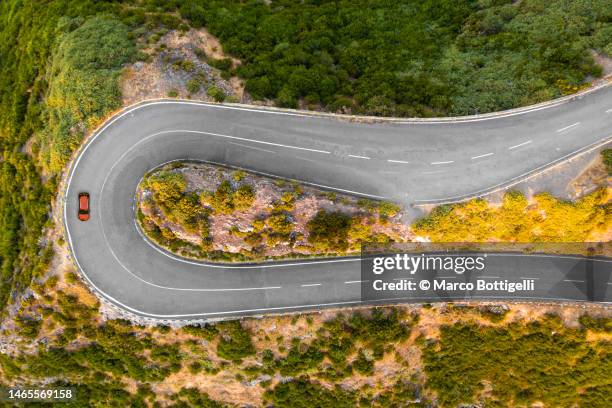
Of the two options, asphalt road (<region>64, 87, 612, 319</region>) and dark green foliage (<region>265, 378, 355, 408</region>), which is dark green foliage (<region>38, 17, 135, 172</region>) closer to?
asphalt road (<region>64, 87, 612, 319</region>)

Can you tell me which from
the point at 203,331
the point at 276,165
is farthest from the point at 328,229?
the point at 203,331

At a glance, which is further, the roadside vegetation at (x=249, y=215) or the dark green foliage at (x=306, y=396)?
the dark green foliage at (x=306, y=396)

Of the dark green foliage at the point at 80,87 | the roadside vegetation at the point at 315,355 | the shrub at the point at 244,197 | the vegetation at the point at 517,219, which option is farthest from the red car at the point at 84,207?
the vegetation at the point at 517,219

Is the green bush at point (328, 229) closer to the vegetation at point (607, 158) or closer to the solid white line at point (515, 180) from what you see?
the solid white line at point (515, 180)

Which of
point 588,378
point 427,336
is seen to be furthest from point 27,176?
point 588,378

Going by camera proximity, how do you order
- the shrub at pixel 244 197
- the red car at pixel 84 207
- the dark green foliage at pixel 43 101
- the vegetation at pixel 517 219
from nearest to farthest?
1. the shrub at pixel 244 197
2. the vegetation at pixel 517 219
3. the red car at pixel 84 207
4. the dark green foliage at pixel 43 101

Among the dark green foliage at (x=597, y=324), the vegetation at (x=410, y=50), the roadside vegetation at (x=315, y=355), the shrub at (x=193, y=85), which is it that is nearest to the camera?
the shrub at (x=193, y=85)
